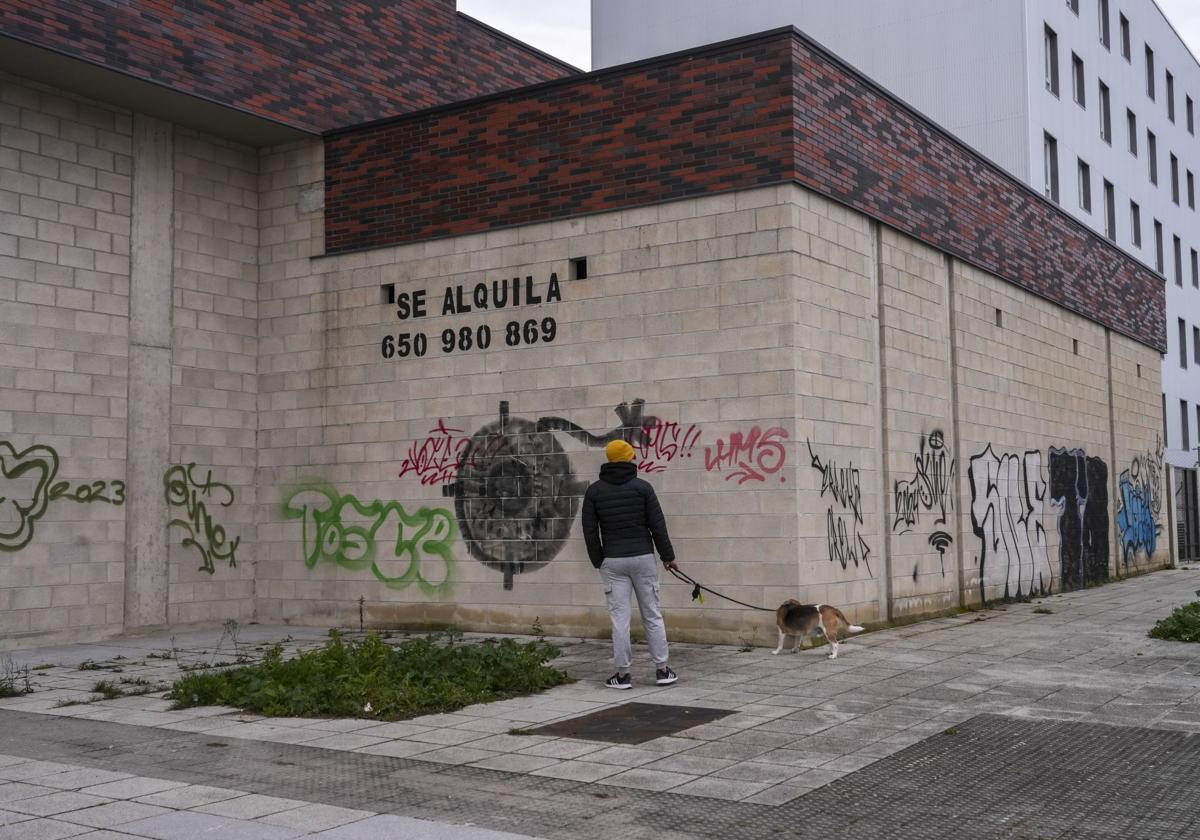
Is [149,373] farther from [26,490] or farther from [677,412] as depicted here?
[677,412]

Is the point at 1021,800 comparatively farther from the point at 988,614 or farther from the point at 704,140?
the point at 988,614

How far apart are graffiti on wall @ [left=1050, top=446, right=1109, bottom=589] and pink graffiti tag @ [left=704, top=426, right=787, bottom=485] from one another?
353 inches

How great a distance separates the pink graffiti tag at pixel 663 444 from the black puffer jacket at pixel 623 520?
252cm

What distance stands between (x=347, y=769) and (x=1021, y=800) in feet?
12.2

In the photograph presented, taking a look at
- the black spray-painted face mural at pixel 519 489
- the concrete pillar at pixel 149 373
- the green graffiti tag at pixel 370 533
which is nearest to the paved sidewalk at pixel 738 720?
the concrete pillar at pixel 149 373

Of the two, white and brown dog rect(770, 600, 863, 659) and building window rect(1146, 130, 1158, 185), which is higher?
building window rect(1146, 130, 1158, 185)

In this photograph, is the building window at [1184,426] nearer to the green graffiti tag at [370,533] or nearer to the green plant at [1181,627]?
the green plant at [1181,627]

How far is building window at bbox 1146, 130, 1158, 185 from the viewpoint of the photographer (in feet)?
121

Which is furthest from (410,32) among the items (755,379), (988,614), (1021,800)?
(1021,800)

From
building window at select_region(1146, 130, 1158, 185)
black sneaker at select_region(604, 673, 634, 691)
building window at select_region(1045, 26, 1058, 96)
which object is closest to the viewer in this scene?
black sneaker at select_region(604, 673, 634, 691)

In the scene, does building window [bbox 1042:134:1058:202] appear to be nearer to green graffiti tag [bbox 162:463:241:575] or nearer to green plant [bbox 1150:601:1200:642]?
green plant [bbox 1150:601:1200:642]

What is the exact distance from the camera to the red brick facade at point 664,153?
1240cm

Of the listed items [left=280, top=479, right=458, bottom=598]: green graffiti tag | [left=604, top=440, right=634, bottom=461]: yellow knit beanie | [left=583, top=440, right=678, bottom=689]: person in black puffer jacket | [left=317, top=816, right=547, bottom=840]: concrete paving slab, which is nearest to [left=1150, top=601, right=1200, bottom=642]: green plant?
[left=583, top=440, right=678, bottom=689]: person in black puffer jacket

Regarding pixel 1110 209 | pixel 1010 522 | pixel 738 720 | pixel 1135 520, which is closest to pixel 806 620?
pixel 738 720
